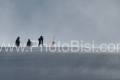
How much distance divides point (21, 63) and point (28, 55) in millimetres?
609

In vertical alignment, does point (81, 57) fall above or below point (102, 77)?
above

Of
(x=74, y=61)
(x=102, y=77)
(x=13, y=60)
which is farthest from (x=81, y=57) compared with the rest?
(x=13, y=60)

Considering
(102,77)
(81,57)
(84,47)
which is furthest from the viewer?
(84,47)

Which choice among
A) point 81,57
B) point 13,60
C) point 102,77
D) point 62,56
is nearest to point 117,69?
point 102,77

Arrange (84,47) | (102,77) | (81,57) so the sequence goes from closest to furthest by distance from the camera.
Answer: (102,77)
(81,57)
(84,47)

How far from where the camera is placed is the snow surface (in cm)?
1050

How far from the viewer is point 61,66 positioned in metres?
10.8

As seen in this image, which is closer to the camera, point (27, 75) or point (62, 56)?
point (27, 75)

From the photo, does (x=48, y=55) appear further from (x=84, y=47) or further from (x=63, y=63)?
(x=84, y=47)

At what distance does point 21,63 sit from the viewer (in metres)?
11.0

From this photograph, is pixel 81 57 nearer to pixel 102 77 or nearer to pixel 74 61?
pixel 74 61

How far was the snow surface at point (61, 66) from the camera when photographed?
10.5m

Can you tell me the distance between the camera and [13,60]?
1124 centimetres

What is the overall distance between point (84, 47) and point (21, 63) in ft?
10.1
